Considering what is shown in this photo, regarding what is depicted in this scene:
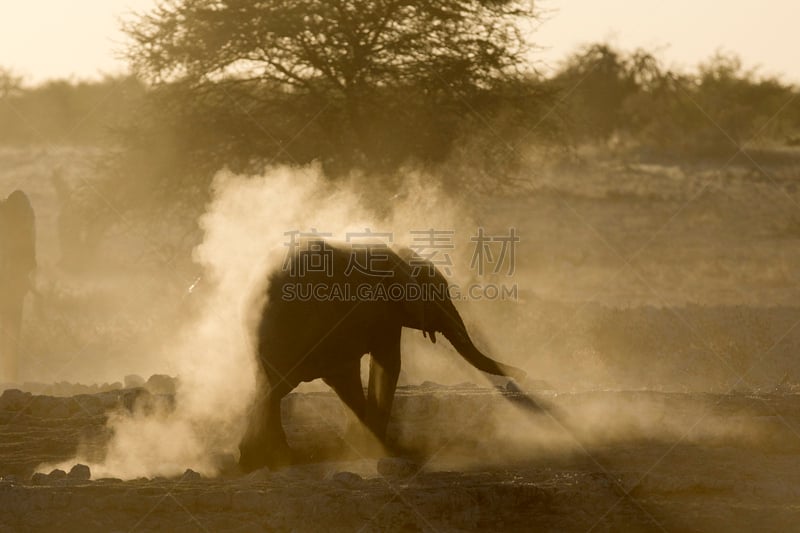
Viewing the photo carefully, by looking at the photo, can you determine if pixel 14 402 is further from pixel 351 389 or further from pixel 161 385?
pixel 351 389

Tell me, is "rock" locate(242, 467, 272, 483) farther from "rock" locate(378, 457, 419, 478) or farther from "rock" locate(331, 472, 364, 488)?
"rock" locate(378, 457, 419, 478)

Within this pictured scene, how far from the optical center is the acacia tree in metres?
16.9

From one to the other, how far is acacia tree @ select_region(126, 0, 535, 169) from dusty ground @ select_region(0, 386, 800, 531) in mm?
7173

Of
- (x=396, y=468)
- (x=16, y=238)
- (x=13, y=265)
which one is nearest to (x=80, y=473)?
(x=396, y=468)

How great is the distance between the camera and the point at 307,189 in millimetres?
14078

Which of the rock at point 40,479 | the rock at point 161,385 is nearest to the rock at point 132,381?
the rock at point 161,385

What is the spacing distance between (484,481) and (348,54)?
10.3 m

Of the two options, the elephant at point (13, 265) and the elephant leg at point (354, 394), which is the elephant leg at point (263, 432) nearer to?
the elephant leg at point (354, 394)

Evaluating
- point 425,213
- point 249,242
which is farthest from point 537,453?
point 425,213

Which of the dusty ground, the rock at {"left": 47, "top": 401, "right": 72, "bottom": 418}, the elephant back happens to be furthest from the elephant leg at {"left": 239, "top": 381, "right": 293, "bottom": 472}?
the elephant back

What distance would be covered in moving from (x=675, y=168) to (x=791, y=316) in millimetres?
21246

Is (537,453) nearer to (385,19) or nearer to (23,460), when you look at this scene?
(23,460)

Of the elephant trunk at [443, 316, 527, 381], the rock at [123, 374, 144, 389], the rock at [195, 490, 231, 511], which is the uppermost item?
the elephant trunk at [443, 316, 527, 381]

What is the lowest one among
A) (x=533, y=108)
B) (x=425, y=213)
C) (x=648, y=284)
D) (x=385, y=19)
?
(x=648, y=284)
